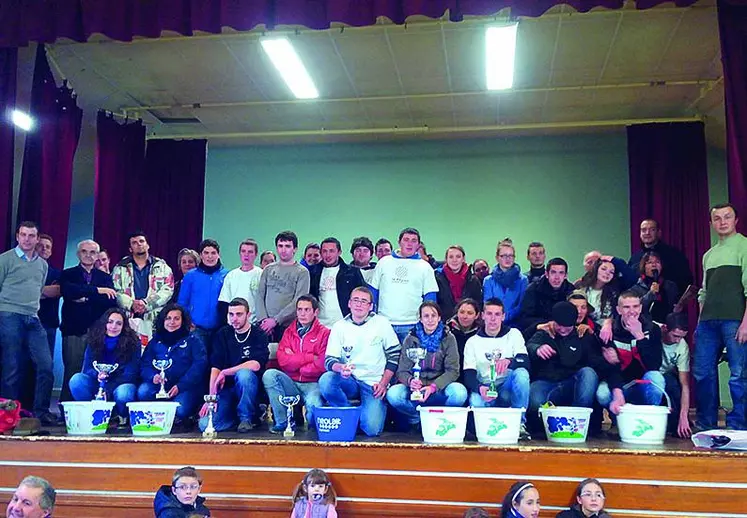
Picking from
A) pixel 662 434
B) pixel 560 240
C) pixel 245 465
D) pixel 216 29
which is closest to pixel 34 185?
pixel 216 29

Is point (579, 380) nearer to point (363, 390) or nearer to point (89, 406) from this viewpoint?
point (363, 390)

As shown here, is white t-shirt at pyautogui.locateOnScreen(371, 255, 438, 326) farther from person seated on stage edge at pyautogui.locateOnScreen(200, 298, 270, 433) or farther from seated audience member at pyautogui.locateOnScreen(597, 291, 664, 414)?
seated audience member at pyautogui.locateOnScreen(597, 291, 664, 414)

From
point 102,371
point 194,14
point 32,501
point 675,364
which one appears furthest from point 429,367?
point 194,14

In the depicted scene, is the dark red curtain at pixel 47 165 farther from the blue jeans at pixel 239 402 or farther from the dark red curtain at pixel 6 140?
the blue jeans at pixel 239 402

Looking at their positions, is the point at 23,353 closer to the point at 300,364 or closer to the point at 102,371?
the point at 102,371

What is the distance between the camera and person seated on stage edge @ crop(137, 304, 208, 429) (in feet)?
17.4

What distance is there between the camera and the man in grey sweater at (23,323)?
→ 18.2ft

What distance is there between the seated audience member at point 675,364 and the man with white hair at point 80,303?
449 centimetres

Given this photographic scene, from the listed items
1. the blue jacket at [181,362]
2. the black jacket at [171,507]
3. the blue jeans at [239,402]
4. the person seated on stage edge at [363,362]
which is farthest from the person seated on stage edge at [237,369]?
the black jacket at [171,507]

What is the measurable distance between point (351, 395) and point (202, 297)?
180cm

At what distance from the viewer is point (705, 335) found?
503 cm

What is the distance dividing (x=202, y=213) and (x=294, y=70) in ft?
10.6

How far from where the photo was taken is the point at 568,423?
454 centimetres

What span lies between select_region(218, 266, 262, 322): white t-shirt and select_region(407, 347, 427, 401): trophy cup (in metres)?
1.71
